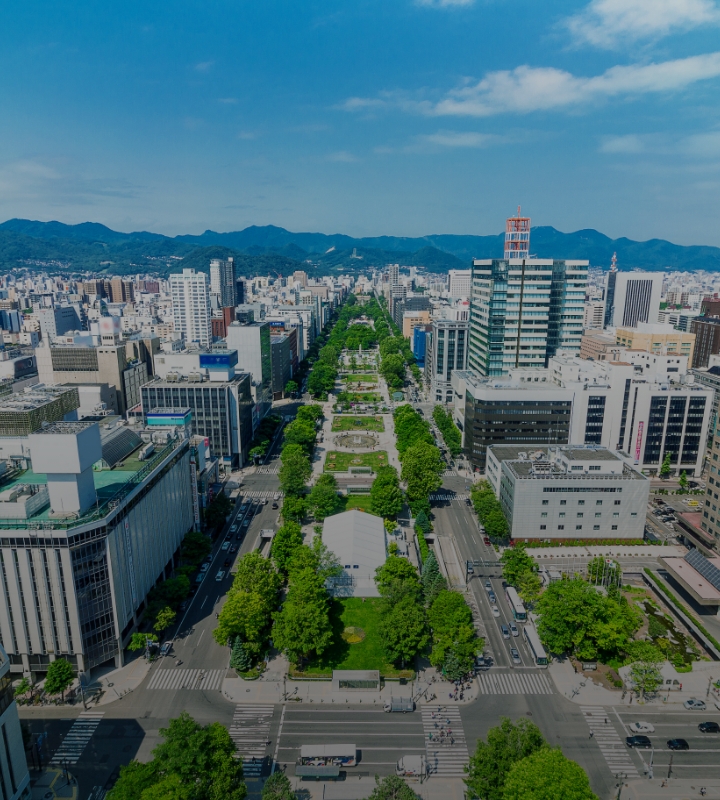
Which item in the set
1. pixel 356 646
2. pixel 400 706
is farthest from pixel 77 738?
pixel 400 706

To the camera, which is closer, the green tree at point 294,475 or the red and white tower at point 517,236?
the green tree at point 294,475

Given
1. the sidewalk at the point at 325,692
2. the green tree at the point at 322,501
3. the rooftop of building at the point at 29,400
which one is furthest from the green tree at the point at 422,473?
the rooftop of building at the point at 29,400

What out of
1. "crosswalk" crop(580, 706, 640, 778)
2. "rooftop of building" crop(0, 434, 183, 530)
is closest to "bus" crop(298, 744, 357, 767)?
"crosswalk" crop(580, 706, 640, 778)

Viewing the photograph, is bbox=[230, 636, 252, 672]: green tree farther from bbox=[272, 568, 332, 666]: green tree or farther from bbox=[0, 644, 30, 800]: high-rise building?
bbox=[0, 644, 30, 800]: high-rise building

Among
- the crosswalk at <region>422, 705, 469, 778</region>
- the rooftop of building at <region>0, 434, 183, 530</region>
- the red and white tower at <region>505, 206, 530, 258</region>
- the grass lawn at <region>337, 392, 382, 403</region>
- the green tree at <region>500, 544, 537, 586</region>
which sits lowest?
the grass lawn at <region>337, 392, 382, 403</region>

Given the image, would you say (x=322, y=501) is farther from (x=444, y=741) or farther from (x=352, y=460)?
(x=444, y=741)

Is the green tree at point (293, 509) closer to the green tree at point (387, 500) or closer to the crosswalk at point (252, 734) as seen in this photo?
the green tree at point (387, 500)
